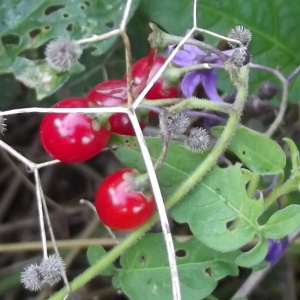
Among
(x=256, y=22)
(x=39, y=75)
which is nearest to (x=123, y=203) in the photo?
(x=39, y=75)

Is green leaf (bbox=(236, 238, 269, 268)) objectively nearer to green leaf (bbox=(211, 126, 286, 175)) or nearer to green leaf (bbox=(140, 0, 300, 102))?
green leaf (bbox=(211, 126, 286, 175))

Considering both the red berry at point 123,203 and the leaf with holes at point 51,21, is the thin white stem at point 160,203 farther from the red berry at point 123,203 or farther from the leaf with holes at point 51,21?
the leaf with holes at point 51,21

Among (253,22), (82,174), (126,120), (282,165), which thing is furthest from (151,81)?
(82,174)

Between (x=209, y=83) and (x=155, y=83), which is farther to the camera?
(x=209, y=83)

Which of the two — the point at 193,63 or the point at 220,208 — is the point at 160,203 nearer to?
the point at 220,208

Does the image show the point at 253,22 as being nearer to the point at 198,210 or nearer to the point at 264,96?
the point at 264,96

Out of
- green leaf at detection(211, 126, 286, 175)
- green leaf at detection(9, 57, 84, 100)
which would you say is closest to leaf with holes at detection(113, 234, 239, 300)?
green leaf at detection(211, 126, 286, 175)
